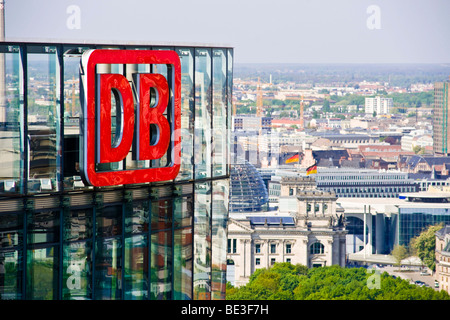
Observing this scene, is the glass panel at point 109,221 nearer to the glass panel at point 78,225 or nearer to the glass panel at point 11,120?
the glass panel at point 78,225

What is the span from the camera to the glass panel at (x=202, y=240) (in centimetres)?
1747

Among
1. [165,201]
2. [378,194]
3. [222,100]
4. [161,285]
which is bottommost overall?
[378,194]

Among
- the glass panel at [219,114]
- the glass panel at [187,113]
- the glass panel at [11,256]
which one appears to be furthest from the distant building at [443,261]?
the glass panel at [11,256]

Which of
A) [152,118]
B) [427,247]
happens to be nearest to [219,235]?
[152,118]

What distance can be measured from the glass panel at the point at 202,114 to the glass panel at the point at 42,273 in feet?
11.1

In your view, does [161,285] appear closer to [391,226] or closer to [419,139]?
[391,226]

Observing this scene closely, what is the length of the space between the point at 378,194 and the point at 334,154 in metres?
21.4

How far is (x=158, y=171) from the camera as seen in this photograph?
1625cm

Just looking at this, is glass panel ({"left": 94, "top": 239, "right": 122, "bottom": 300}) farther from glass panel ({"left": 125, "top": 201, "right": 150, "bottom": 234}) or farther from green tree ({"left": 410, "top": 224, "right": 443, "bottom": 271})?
green tree ({"left": 410, "top": 224, "right": 443, "bottom": 271})

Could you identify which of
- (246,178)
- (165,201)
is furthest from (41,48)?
(246,178)

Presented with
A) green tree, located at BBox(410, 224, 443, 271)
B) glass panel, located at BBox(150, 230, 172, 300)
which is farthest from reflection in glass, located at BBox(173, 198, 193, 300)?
green tree, located at BBox(410, 224, 443, 271)

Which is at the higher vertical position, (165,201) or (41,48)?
(41,48)

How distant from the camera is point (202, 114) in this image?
17.5 meters

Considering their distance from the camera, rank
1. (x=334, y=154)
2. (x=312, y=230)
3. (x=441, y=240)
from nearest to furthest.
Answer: (x=441, y=240) < (x=312, y=230) < (x=334, y=154)
